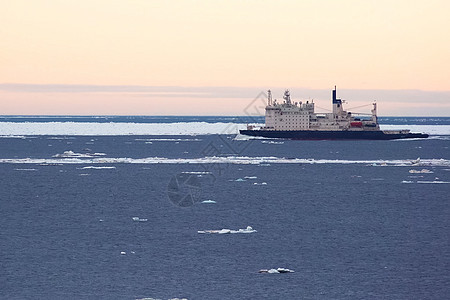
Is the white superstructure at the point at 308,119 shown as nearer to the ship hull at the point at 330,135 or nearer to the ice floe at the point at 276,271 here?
the ship hull at the point at 330,135

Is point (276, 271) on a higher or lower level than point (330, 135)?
higher

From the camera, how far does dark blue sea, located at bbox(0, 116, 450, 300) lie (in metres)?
17.8

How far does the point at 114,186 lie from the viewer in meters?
40.8

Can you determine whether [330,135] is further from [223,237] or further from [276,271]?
[276,271]

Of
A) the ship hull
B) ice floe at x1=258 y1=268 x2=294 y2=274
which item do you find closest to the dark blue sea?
ice floe at x1=258 y1=268 x2=294 y2=274

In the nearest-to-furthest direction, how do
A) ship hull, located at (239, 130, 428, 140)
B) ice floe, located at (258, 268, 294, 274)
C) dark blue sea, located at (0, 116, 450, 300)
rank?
dark blue sea, located at (0, 116, 450, 300), ice floe, located at (258, 268, 294, 274), ship hull, located at (239, 130, 428, 140)

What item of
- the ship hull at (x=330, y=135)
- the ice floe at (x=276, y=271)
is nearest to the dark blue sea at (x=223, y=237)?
the ice floe at (x=276, y=271)

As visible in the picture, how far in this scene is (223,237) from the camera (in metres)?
23.9

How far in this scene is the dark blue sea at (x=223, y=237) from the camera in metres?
17.8

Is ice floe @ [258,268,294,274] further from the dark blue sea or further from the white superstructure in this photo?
the white superstructure

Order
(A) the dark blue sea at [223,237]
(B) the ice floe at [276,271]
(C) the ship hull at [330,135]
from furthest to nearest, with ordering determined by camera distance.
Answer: (C) the ship hull at [330,135] → (B) the ice floe at [276,271] → (A) the dark blue sea at [223,237]

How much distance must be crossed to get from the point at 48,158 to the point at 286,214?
38958 mm

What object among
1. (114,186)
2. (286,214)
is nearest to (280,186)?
(114,186)

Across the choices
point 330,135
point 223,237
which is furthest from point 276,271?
point 330,135
